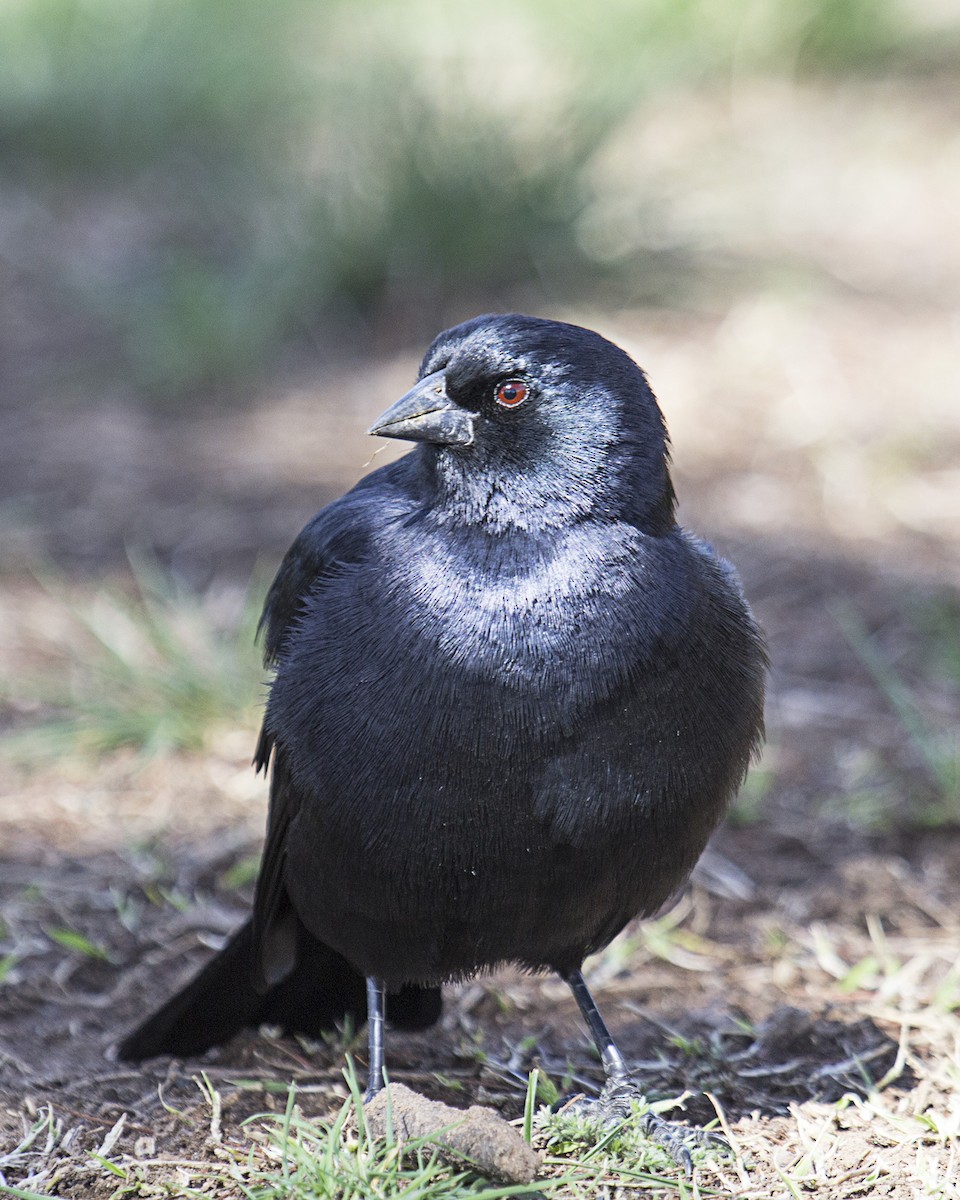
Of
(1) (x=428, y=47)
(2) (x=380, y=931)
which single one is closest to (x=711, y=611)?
(2) (x=380, y=931)

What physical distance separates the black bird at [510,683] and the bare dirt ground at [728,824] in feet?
1.34

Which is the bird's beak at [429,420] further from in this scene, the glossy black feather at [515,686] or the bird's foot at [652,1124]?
the bird's foot at [652,1124]

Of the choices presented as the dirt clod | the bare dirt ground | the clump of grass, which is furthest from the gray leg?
the clump of grass

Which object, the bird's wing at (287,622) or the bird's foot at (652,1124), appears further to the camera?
the bird's wing at (287,622)

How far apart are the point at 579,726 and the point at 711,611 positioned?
0.40 meters

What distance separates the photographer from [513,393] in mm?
2941

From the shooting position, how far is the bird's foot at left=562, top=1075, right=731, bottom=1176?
2.77 metres

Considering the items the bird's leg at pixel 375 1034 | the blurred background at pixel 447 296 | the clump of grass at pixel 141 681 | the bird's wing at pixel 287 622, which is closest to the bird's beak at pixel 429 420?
the bird's wing at pixel 287 622

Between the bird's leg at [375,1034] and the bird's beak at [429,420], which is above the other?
the bird's beak at [429,420]

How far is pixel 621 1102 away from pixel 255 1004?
956 millimetres

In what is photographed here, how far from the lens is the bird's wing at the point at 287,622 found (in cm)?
310

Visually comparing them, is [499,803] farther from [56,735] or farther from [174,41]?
[174,41]

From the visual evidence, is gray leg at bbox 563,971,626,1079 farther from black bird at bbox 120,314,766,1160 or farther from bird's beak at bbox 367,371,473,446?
bird's beak at bbox 367,371,473,446

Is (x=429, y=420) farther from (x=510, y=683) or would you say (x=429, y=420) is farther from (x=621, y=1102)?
(x=621, y=1102)
